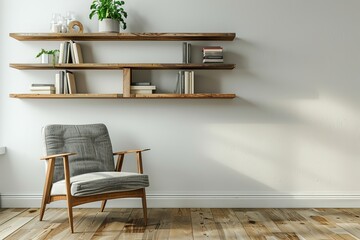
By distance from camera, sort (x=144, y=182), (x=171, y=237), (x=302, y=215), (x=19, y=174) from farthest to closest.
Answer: (x=19, y=174) < (x=302, y=215) < (x=144, y=182) < (x=171, y=237)

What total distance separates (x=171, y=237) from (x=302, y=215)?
145cm

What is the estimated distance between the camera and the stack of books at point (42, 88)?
4352 mm

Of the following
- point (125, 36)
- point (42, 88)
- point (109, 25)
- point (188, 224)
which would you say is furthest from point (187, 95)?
point (42, 88)

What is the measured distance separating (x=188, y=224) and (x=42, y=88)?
1.93 m

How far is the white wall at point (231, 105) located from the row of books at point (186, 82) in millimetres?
181

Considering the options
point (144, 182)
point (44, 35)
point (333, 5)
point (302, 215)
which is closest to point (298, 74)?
point (333, 5)

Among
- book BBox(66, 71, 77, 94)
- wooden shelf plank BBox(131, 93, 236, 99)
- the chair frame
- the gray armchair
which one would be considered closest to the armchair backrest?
the gray armchair

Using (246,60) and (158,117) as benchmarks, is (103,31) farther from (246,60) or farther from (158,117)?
(246,60)

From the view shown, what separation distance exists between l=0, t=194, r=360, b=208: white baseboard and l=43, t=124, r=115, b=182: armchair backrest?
1.81 feet

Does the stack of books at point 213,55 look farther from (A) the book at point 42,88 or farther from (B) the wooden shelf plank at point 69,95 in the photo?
(A) the book at point 42,88

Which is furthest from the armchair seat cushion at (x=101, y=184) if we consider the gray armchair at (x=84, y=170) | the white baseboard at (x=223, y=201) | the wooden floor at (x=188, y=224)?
the white baseboard at (x=223, y=201)

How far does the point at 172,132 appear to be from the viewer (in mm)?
4566

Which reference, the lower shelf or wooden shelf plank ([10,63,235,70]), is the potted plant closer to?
wooden shelf plank ([10,63,235,70])

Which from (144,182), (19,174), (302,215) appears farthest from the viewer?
(19,174)
